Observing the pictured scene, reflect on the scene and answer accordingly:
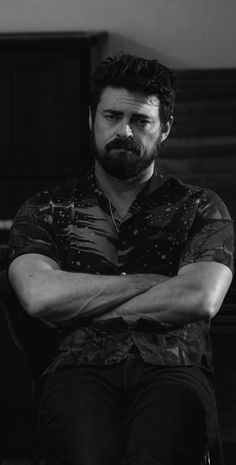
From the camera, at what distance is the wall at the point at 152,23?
4.63 metres

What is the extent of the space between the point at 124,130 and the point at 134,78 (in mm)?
158

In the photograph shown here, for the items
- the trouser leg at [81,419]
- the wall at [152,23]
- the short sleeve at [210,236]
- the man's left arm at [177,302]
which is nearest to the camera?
the trouser leg at [81,419]

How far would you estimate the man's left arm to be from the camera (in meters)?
2.06

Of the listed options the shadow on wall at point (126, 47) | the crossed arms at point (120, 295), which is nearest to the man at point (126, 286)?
the crossed arms at point (120, 295)

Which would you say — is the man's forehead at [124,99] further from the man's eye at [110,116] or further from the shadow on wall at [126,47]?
the shadow on wall at [126,47]

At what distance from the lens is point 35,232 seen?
7.34 feet

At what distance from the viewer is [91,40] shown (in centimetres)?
454

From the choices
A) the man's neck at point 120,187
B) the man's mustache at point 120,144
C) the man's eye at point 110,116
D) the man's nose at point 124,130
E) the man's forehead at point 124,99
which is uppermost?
the man's forehead at point 124,99

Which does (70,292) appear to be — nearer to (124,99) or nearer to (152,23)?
(124,99)

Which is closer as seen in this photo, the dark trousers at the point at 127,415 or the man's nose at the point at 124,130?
the dark trousers at the point at 127,415

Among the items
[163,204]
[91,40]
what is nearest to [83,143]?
[91,40]

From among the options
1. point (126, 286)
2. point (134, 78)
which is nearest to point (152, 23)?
point (134, 78)

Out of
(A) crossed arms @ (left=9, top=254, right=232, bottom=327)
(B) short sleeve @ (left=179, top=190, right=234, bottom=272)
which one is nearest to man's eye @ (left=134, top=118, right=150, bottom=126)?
(B) short sleeve @ (left=179, top=190, right=234, bottom=272)

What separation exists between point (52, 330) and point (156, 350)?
1.02ft
